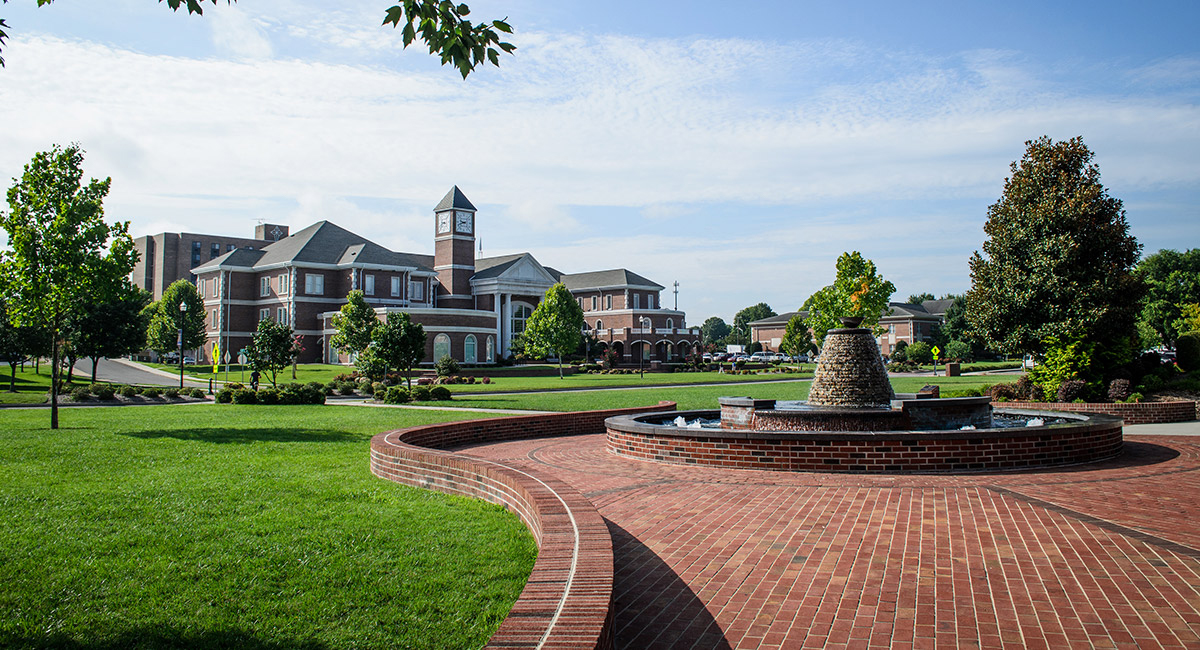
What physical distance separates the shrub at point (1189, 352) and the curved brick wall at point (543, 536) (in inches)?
844

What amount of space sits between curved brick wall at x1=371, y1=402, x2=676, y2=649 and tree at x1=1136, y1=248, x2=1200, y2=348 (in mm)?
68459

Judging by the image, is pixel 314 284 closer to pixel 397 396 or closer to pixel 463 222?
pixel 463 222

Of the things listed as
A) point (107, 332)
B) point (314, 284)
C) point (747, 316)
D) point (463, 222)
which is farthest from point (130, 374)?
point (747, 316)

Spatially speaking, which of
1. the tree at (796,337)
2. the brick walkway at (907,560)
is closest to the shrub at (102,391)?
the brick walkway at (907,560)

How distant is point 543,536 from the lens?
476 centimetres

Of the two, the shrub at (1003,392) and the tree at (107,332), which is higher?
the tree at (107,332)

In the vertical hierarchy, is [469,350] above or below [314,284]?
below

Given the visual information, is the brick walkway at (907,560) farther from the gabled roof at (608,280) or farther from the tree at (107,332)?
the gabled roof at (608,280)

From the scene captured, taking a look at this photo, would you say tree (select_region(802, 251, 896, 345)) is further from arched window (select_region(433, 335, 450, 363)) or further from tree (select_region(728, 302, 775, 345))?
tree (select_region(728, 302, 775, 345))

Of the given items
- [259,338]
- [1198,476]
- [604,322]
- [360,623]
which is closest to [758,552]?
[360,623]

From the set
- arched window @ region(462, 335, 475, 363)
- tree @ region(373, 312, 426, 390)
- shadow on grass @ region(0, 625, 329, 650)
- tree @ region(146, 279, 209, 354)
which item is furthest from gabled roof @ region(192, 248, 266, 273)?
shadow on grass @ region(0, 625, 329, 650)

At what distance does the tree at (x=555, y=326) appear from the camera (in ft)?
195

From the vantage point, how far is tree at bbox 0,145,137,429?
47.8 ft

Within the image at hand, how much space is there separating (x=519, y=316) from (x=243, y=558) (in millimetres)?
72200
